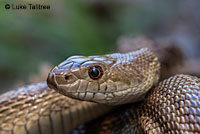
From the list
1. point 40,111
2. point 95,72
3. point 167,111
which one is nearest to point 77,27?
point 40,111

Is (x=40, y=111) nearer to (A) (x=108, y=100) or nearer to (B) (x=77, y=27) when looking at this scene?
(A) (x=108, y=100)

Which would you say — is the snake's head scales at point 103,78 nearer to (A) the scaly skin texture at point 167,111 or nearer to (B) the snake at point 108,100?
(B) the snake at point 108,100

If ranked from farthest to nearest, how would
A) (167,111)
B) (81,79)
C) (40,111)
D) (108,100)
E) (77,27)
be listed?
(77,27) → (40,111) → (108,100) → (81,79) → (167,111)

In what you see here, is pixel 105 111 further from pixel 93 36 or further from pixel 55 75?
pixel 93 36

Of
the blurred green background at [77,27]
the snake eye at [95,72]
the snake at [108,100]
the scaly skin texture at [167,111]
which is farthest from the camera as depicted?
the blurred green background at [77,27]

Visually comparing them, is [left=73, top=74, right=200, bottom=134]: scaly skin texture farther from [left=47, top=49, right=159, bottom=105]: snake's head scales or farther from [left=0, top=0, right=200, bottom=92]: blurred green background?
[left=0, top=0, right=200, bottom=92]: blurred green background

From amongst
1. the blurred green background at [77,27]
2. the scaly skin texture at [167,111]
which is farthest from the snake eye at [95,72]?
the blurred green background at [77,27]

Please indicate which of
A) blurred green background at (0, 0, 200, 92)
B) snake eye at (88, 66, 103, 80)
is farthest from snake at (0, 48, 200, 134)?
blurred green background at (0, 0, 200, 92)

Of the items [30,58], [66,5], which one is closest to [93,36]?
[66,5]
